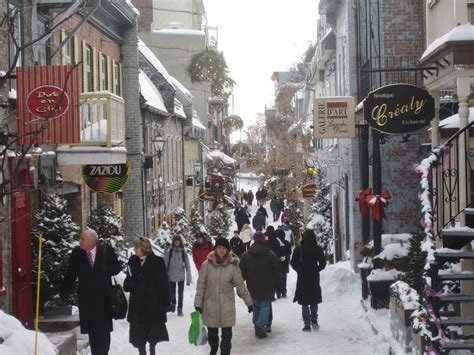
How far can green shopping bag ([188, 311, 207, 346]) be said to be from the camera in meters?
11.0

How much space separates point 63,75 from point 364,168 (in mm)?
7459

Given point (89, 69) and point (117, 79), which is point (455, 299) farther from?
point (117, 79)

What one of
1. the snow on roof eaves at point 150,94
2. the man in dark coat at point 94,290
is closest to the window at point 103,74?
the snow on roof eaves at point 150,94

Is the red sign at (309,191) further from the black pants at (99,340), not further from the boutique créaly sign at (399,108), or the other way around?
the black pants at (99,340)

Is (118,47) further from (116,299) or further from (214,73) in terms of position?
(116,299)

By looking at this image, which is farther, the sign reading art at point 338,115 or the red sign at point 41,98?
the sign reading art at point 338,115

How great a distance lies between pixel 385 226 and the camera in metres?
19.5

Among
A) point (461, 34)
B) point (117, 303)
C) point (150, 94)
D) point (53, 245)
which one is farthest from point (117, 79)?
point (461, 34)

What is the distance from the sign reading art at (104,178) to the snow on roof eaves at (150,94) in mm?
10226

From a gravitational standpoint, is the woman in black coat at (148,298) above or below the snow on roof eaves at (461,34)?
below

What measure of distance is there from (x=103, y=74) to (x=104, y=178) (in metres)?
5.76

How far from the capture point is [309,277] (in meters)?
14.0

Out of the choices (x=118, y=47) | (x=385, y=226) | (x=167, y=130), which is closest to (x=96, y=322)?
(x=385, y=226)

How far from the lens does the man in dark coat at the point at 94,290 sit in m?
9.99
